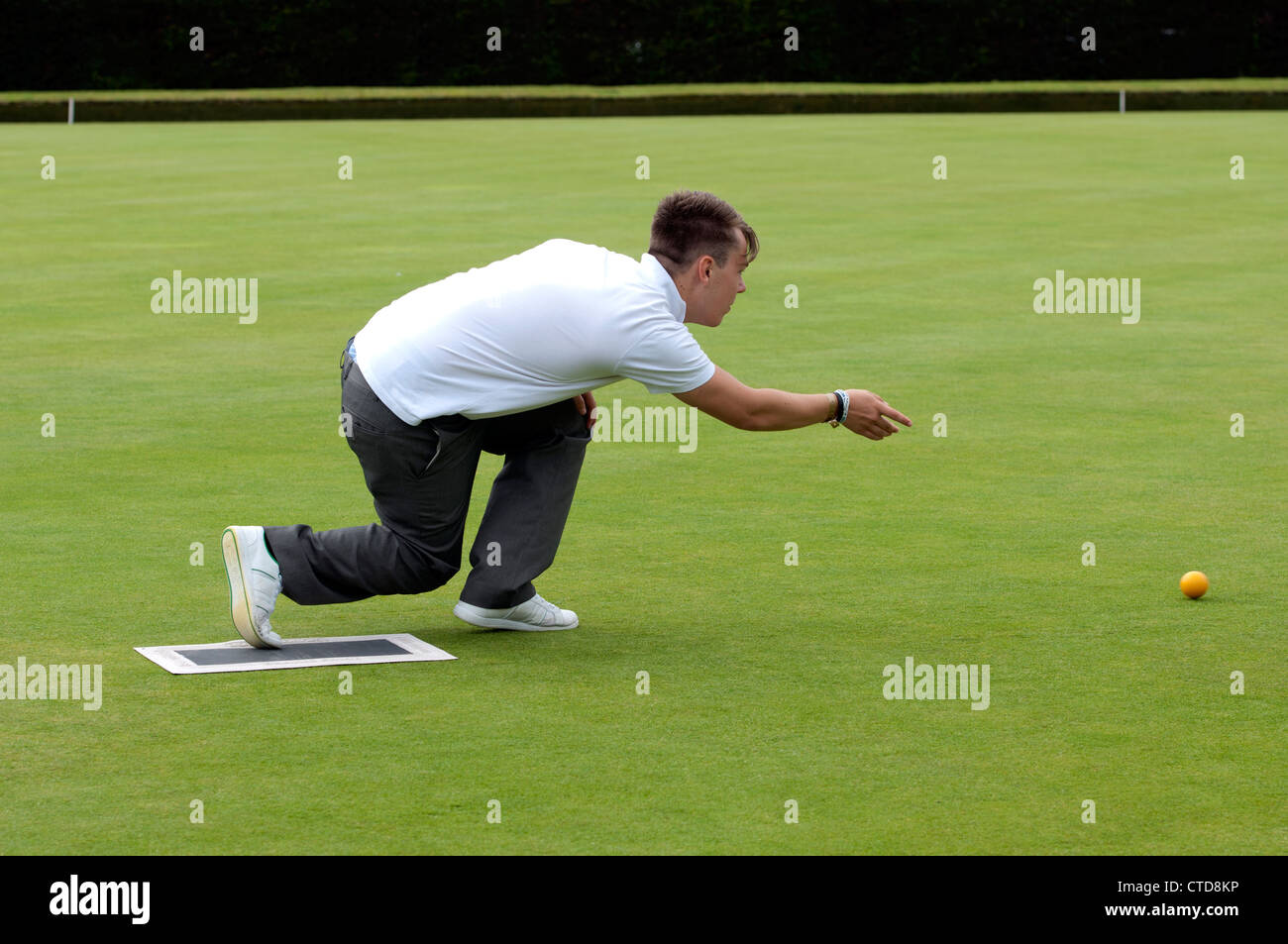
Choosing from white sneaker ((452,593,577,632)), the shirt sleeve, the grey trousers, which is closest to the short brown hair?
the shirt sleeve

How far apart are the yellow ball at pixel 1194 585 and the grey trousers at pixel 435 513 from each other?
2.13 m

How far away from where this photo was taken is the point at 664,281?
5.91m

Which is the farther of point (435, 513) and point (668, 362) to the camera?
point (435, 513)

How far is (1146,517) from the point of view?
7895 millimetres

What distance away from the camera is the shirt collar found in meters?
5.90

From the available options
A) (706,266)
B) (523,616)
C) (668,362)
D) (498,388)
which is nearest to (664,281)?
(706,266)

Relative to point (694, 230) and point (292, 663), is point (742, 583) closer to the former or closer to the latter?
point (694, 230)

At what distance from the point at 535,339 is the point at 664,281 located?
0.43 m

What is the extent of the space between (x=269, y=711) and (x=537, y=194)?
16.2 meters

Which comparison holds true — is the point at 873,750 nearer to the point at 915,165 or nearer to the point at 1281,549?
the point at 1281,549

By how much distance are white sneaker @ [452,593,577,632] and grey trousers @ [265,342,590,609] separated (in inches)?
1.8

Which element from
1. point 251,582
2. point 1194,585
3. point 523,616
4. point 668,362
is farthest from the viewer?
point 1194,585

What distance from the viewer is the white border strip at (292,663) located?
→ 579 cm

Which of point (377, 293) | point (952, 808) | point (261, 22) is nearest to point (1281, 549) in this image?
point (952, 808)
